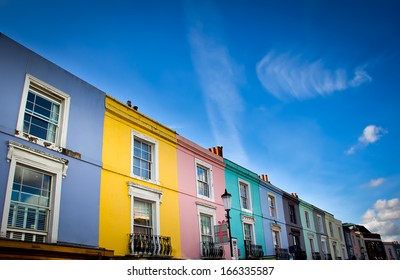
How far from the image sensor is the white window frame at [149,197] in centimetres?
1173

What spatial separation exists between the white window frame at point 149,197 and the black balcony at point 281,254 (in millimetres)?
10386

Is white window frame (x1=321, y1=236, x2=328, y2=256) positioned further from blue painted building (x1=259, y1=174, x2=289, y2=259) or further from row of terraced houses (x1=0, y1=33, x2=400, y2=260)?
row of terraced houses (x1=0, y1=33, x2=400, y2=260)

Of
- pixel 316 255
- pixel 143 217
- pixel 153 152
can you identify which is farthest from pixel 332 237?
pixel 143 217

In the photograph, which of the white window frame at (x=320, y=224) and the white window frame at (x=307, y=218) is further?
the white window frame at (x=320, y=224)

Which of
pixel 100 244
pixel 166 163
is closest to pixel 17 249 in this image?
pixel 100 244

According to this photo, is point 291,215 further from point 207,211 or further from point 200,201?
point 200,201

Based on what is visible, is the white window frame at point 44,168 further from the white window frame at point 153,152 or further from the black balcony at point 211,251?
the black balcony at point 211,251

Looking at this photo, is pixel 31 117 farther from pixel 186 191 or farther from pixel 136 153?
pixel 186 191

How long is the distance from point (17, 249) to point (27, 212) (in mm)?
1390

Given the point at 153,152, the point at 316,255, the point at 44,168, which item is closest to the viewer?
the point at 44,168

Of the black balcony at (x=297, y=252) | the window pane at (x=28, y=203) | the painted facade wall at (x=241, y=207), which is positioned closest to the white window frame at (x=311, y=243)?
the black balcony at (x=297, y=252)

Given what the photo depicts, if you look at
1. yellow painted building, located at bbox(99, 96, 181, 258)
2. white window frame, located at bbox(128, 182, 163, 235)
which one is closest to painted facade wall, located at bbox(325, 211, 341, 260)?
yellow painted building, located at bbox(99, 96, 181, 258)

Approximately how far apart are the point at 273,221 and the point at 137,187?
12016mm

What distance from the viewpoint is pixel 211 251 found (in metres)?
14.2
